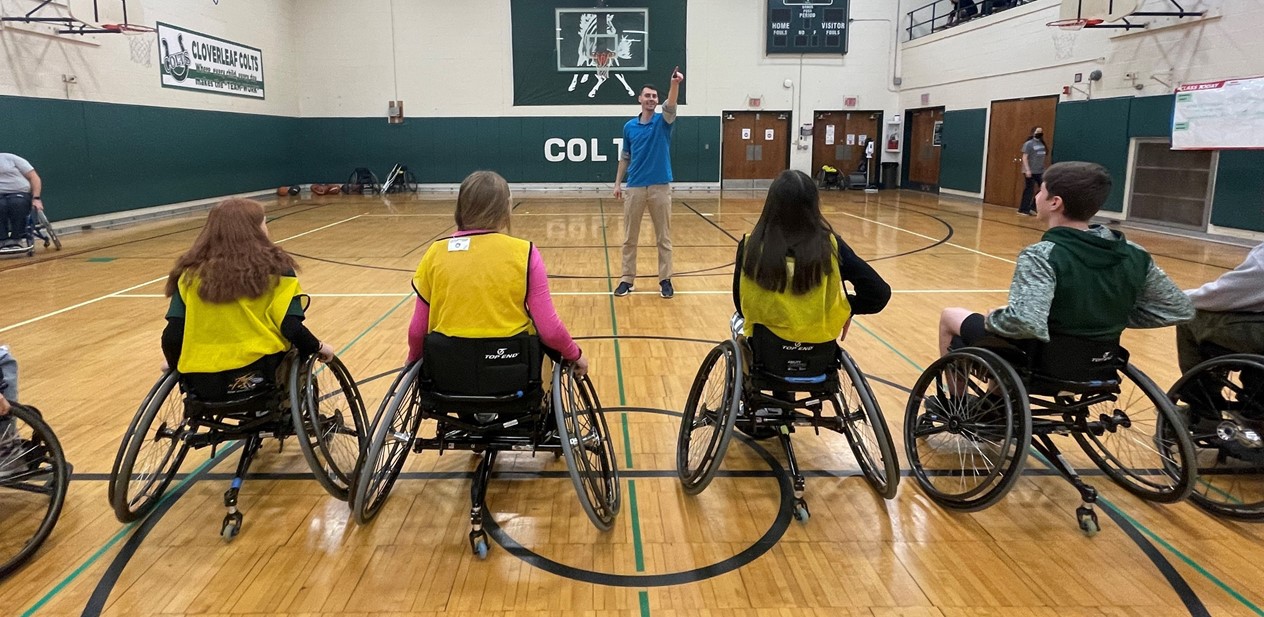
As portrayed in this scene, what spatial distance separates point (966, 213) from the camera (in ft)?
40.3

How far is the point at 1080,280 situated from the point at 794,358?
0.88 meters

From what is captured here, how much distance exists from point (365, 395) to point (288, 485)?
38.3 inches

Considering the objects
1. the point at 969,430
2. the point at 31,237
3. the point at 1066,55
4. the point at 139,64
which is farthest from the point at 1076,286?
the point at 139,64

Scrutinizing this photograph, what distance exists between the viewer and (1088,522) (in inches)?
94.2

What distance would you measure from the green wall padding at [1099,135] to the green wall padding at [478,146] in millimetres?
7166

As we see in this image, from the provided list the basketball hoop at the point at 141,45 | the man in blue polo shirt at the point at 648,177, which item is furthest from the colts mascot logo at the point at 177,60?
the man in blue polo shirt at the point at 648,177

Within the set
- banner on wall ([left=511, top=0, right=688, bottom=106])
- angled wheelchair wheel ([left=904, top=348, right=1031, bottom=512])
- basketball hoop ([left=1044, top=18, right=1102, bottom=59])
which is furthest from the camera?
banner on wall ([left=511, top=0, right=688, bottom=106])

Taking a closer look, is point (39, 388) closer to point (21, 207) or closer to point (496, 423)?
point (496, 423)

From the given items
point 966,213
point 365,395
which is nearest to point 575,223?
point 966,213

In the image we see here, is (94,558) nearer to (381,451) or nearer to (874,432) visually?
(381,451)

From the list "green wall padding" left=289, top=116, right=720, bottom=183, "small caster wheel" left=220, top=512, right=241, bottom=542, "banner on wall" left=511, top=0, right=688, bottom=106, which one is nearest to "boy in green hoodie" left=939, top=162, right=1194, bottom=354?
"small caster wheel" left=220, top=512, right=241, bottom=542

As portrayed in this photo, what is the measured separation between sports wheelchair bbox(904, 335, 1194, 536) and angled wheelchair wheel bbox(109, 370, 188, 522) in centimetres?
246

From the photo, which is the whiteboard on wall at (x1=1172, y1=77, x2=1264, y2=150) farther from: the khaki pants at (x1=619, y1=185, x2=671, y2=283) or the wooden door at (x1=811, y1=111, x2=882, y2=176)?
the wooden door at (x1=811, y1=111, x2=882, y2=176)

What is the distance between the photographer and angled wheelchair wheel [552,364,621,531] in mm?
2178
